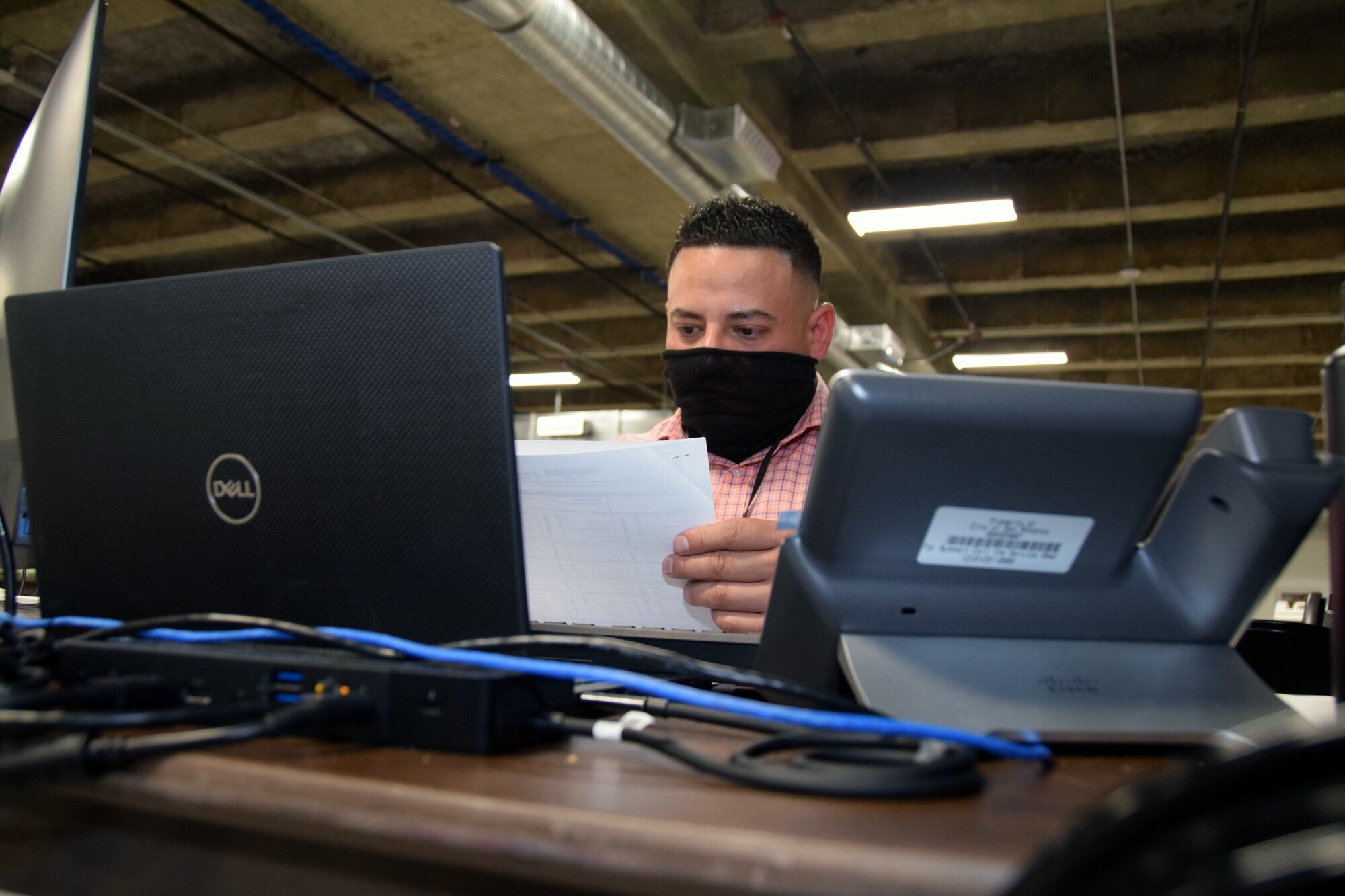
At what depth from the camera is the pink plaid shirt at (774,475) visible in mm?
1840

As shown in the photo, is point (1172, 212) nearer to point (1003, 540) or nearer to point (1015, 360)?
point (1015, 360)

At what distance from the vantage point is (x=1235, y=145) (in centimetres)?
427

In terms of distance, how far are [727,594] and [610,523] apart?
0.60 feet

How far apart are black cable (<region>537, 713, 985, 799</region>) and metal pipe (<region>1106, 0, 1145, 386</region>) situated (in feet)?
10.8

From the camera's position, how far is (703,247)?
1885 millimetres

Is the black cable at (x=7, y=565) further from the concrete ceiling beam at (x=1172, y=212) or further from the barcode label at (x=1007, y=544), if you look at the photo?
the concrete ceiling beam at (x=1172, y=212)

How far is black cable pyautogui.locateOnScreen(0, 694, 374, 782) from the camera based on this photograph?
398 millimetres

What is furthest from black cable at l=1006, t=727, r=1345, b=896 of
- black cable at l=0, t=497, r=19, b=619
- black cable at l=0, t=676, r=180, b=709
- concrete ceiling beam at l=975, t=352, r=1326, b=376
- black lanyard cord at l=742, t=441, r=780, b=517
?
concrete ceiling beam at l=975, t=352, r=1326, b=376

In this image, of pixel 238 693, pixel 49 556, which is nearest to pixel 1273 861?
pixel 238 693

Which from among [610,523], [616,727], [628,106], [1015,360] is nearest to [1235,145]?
[628,106]

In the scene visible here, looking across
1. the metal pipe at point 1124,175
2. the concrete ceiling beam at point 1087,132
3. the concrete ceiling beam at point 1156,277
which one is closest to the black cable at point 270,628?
the metal pipe at point 1124,175

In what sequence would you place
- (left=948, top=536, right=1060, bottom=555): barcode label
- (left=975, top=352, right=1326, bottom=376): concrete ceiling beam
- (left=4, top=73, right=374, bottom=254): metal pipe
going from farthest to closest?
1. (left=975, top=352, right=1326, bottom=376): concrete ceiling beam
2. (left=4, top=73, right=374, bottom=254): metal pipe
3. (left=948, top=536, right=1060, bottom=555): barcode label

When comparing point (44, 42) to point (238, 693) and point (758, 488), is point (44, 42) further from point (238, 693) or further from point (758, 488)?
point (238, 693)

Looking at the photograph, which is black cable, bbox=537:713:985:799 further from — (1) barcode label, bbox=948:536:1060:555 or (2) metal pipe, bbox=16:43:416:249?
(2) metal pipe, bbox=16:43:416:249
